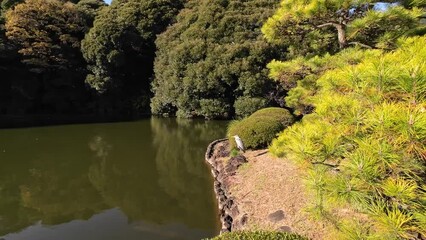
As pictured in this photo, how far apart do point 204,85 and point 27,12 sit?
9.65m

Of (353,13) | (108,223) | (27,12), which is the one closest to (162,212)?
(108,223)

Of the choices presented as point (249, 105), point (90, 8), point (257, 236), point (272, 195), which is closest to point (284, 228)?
point (272, 195)

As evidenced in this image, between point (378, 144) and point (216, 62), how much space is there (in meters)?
14.1

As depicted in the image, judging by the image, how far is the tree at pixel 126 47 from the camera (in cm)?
1842

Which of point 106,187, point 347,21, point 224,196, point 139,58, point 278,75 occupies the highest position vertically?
point 139,58

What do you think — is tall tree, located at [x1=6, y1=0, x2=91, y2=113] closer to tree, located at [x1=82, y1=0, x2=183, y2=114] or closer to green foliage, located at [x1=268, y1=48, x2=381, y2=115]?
tree, located at [x1=82, y1=0, x2=183, y2=114]

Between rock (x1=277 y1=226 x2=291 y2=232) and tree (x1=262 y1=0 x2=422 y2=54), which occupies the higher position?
tree (x1=262 y1=0 x2=422 y2=54)

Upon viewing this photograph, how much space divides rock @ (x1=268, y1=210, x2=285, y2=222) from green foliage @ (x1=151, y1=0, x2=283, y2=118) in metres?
10.1

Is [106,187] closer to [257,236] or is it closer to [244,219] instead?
[244,219]

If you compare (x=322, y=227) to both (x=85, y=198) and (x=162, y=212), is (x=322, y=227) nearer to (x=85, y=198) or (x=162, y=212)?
(x=162, y=212)

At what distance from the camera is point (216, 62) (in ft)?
52.0

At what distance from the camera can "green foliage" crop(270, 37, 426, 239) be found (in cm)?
188

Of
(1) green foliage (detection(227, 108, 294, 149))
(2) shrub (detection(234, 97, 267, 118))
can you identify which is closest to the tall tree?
(2) shrub (detection(234, 97, 267, 118))

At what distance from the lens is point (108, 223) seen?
5762 millimetres
